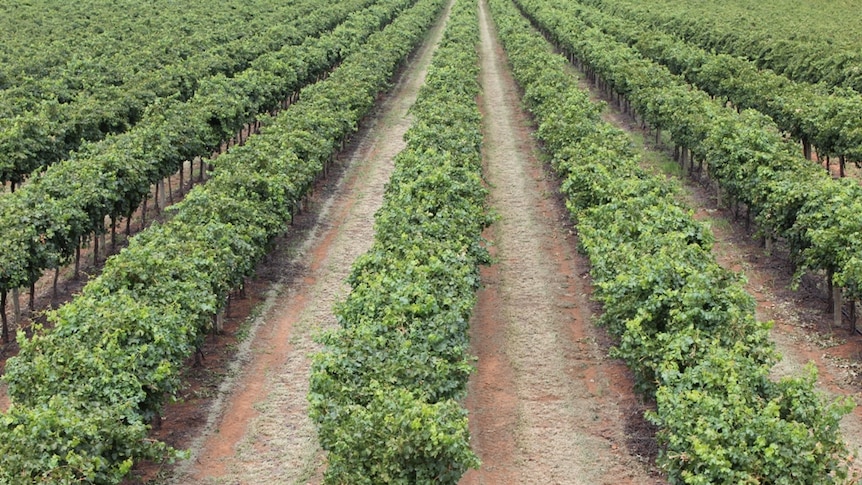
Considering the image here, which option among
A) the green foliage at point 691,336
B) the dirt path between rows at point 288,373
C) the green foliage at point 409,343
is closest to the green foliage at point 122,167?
the dirt path between rows at point 288,373

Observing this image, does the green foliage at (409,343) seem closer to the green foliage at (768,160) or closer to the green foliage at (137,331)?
the green foliage at (137,331)

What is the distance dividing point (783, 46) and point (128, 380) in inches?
1702

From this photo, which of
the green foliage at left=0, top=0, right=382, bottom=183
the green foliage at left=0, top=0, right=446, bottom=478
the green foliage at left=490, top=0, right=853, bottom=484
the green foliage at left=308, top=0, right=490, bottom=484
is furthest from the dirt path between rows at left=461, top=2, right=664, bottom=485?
the green foliage at left=0, top=0, right=382, bottom=183

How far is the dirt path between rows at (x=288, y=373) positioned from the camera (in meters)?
16.8

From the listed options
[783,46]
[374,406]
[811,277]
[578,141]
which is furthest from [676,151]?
[374,406]

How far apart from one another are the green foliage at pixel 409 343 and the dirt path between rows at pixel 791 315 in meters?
6.02

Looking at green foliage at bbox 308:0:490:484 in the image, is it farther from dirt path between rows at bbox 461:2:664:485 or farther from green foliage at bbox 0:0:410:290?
green foliage at bbox 0:0:410:290

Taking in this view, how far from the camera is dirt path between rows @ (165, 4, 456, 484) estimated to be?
1675 cm

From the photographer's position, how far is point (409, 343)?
15.7 metres

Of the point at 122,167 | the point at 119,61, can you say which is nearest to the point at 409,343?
the point at 122,167

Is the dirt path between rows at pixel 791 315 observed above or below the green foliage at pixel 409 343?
below

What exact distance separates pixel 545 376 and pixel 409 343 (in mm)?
5617

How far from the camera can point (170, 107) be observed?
32.0m

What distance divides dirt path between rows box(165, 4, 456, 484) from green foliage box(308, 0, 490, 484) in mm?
1454
